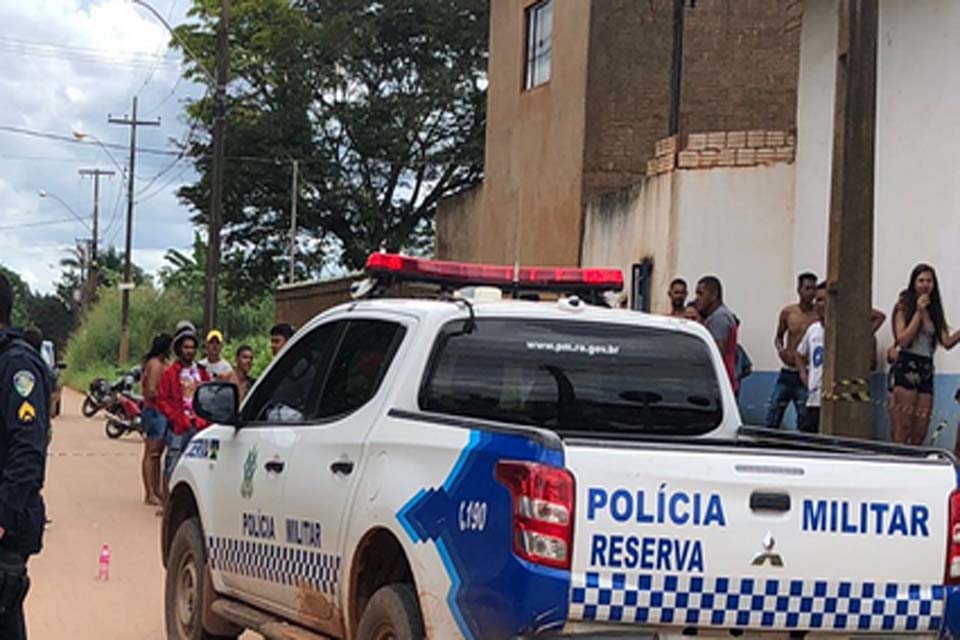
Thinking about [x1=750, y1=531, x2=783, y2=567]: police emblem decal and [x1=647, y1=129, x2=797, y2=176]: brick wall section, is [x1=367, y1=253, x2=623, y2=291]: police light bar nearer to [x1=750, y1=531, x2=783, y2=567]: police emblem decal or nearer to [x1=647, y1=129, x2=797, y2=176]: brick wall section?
[x1=750, y1=531, x2=783, y2=567]: police emblem decal

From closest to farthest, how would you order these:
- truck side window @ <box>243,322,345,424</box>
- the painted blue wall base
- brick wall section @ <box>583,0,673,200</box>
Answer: truck side window @ <box>243,322,345,424</box>, the painted blue wall base, brick wall section @ <box>583,0,673,200</box>

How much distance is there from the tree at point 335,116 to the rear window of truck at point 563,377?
122 ft

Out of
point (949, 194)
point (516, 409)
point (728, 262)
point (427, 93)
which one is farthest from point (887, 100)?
point (427, 93)

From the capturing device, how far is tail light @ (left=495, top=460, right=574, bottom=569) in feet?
15.3

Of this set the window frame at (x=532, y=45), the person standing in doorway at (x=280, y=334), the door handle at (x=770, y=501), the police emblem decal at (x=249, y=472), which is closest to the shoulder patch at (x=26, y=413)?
the police emblem decal at (x=249, y=472)

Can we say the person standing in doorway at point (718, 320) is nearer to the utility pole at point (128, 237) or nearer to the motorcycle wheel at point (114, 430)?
the motorcycle wheel at point (114, 430)

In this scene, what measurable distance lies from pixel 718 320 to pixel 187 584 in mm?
5479

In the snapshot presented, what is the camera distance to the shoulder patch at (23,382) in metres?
5.54

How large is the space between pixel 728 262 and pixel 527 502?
1109 cm

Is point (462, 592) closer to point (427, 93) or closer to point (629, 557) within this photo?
point (629, 557)

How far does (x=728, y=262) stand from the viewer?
50.7 feet

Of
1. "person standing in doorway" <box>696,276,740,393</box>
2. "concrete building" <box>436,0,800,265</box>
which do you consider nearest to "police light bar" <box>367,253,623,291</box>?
"person standing in doorway" <box>696,276,740,393</box>

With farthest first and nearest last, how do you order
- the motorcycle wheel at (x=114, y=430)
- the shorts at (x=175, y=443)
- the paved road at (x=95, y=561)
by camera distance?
the motorcycle wheel at (x=114, y=430) < the shorts at (x=175, y=443) < the paved road at (x=95, y=561)

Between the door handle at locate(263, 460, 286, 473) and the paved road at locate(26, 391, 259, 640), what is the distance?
2.18 m
